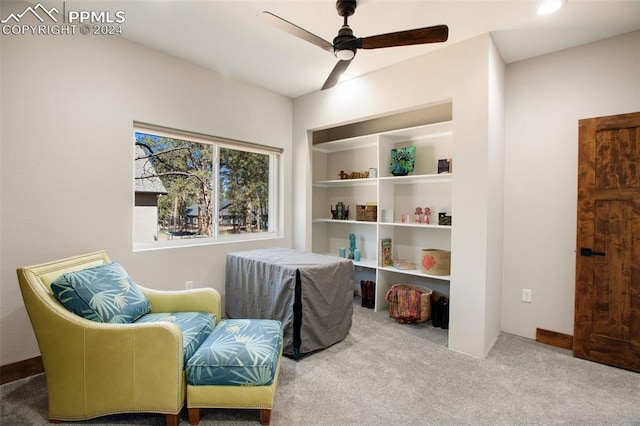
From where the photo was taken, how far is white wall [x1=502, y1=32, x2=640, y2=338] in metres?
2.59

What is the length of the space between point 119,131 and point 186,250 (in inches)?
48.6

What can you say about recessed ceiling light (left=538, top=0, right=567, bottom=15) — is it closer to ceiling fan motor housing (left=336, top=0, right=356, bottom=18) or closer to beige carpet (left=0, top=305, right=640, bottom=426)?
ceiling fan motor housing (left=336, top=0, right=356, bottom=18)

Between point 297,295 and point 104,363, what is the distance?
4.22 feet

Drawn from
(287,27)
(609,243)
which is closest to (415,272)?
(609,243)

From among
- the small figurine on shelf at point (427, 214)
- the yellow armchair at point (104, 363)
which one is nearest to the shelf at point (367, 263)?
the small figurine on shelf at point (427, 214)

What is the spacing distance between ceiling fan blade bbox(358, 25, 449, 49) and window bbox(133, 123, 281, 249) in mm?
2098

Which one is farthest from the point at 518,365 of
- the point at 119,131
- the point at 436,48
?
the point at 119,131

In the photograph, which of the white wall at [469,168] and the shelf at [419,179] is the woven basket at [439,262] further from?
the shelf at [419,179]

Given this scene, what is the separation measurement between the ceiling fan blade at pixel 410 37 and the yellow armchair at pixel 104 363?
2048 millimetres

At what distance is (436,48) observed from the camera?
9.15 feet

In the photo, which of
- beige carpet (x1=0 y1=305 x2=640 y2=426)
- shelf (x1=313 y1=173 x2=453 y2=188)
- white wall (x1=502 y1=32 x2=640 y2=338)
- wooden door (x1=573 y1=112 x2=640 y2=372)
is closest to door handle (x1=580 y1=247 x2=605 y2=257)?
wooden door (x1=573 y1=112 x2=640 y2=372)

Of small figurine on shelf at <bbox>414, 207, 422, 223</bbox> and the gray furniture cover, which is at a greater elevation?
small figurine on shelf at <bbox>414, 207, 422, 223</bbox>

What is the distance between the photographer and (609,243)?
244cm

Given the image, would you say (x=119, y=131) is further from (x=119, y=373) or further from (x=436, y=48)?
(x=436, y=48)
